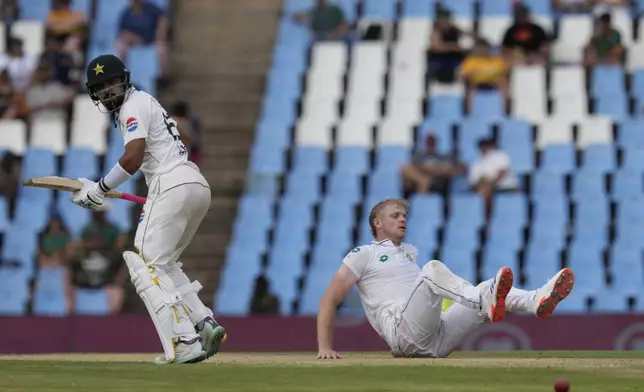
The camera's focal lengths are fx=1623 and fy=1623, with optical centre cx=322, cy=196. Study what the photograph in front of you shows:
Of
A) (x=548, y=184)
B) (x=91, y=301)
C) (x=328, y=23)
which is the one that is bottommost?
(x=91, y=301)

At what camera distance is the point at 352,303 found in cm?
1777

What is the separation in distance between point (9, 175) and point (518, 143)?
6264 millimetres

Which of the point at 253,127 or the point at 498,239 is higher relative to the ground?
the point at 253,127

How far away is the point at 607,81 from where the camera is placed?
66.5ft

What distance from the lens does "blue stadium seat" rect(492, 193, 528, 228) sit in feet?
60.4

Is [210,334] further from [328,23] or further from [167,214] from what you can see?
[328,23]

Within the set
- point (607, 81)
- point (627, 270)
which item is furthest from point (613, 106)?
point (627, 270)

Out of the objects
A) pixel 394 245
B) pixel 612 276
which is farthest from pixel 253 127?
pixel 394 245

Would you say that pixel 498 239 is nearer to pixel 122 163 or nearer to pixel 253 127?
pixel 253 127

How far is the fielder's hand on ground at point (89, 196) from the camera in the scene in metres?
10.8

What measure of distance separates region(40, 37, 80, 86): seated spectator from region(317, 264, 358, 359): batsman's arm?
34.8 ft

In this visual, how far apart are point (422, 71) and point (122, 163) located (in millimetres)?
10471

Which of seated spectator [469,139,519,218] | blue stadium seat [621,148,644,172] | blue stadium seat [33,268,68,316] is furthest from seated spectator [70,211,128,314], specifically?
blue stadium seat [621,148,644,172]

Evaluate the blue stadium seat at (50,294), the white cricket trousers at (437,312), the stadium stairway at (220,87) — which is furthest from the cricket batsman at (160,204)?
the stadium stairway at (220,87)
